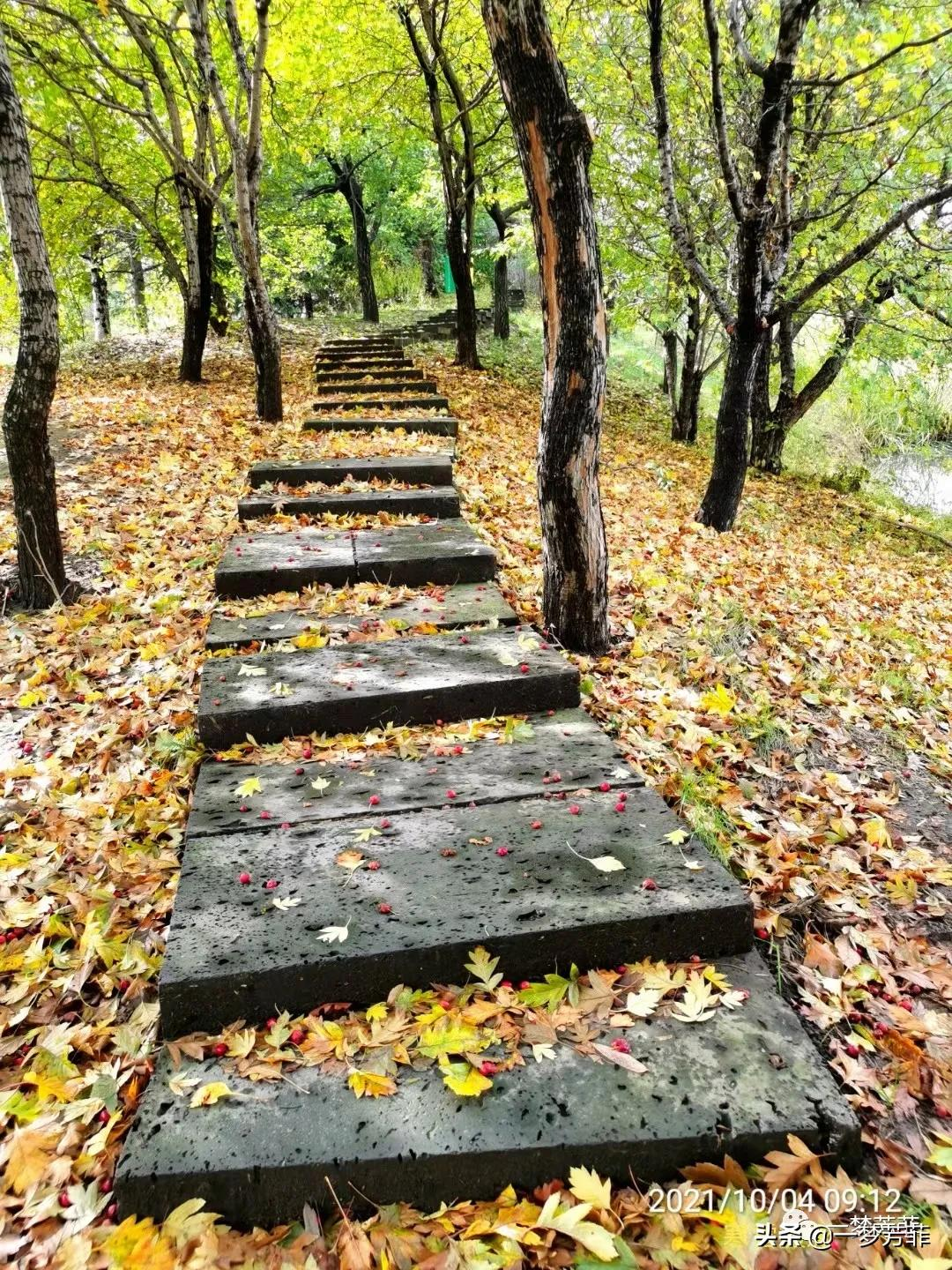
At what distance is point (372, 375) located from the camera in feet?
39.1

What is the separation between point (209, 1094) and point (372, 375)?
37.0 feet

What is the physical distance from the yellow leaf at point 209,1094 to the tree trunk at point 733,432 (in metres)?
7.04

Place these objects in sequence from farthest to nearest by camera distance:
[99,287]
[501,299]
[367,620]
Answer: [501,299]
[99,287]
[367,620]

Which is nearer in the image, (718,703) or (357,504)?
(718,703)

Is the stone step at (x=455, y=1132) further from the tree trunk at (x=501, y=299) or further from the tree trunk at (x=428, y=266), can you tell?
the tree trunk at (x=428, y=266)

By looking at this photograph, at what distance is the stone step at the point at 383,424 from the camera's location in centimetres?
858

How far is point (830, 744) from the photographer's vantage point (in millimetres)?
4137

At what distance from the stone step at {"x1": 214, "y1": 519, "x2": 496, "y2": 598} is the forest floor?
29cm

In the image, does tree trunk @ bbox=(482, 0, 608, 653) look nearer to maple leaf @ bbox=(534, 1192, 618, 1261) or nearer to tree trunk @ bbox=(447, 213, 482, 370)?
maple leaf @ bbox=(534, 1192, 618, 1261)

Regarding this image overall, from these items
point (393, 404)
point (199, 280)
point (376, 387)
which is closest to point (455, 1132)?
point (393, 404)

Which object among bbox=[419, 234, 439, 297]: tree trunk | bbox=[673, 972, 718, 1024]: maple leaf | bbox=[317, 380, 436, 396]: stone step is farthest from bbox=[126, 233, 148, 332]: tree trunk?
bbox=[673, 972, 718, 1024]: maple leaf

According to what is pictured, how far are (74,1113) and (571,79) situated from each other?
40.6 feet

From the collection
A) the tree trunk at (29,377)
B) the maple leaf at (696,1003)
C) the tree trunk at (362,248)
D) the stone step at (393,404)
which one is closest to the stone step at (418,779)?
the maple leaf at (696,1003)

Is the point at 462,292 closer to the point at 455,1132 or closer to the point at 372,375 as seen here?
the point at 372,375
